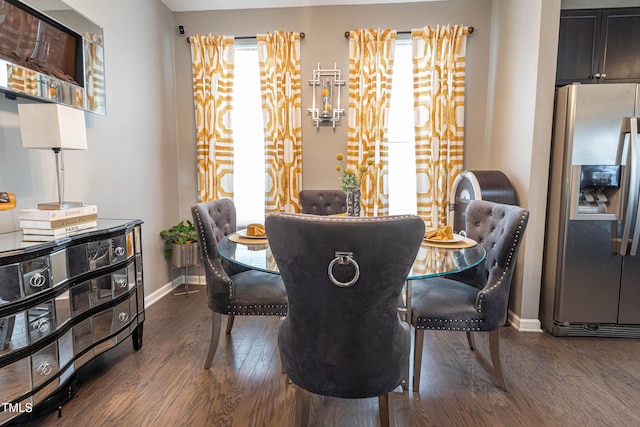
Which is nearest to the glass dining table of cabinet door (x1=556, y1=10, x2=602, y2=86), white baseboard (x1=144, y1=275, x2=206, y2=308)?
white baseboard (x1=144, y1=275, x2=206, y2=308)

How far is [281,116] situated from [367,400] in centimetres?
267

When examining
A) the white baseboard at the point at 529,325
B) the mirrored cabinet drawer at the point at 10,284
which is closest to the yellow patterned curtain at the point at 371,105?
the white baseboard at the point at 529,325

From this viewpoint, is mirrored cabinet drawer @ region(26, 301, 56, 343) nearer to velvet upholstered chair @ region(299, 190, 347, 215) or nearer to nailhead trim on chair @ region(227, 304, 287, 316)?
nailhead trim on chair @ region(227, 304, 287, 316)

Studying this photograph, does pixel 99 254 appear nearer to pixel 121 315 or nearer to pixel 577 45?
pixel 121 315

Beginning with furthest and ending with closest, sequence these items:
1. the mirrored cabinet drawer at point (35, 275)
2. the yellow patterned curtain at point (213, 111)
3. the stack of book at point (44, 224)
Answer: the yellow patterned curtain at point (213, 111) < the stack of book at point (44, 224) < the mirrored cabinet drawer at point (35, 275)

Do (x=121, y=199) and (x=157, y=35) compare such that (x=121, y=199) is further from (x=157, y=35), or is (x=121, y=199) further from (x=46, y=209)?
(x=157, y=35)

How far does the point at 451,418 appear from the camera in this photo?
167cm

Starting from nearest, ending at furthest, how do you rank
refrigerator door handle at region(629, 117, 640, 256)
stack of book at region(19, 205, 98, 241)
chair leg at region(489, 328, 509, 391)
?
stack of book at region(19, 205, 98, 241), chair leg at region(489, 328, 509, 391), refrigerator door handle at region(629, 117, 640, 256)

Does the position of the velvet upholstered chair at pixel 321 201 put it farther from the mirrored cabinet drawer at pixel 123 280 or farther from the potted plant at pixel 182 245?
the mirrored cabinet drawer at pixel 123 280

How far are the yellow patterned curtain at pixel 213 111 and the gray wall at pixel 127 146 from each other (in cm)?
32

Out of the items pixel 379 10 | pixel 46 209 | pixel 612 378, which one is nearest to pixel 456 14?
pixel 379 10

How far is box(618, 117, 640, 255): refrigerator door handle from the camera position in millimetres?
2287

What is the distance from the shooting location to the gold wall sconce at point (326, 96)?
3350 millimetres

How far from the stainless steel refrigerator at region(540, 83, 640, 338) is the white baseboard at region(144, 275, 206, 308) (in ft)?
11.0
